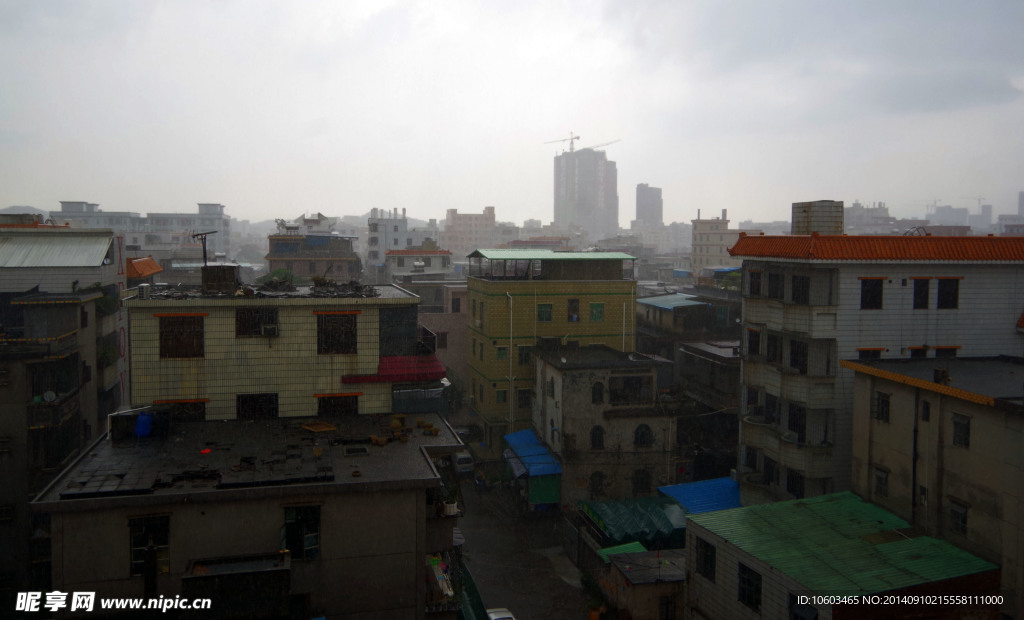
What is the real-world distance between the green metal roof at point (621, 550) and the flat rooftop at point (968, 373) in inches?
360

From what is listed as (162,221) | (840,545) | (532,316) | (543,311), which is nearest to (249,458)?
(840,545)

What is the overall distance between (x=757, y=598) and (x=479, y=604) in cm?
831

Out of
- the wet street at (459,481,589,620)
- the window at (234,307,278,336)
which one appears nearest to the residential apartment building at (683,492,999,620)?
the wet street at (459,481,589,620)

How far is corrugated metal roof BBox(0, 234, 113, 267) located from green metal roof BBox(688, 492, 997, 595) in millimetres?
25662

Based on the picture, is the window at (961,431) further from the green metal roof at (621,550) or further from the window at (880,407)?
the green metal roof at (621,550)

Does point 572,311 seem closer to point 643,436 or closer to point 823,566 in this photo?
point 643,436

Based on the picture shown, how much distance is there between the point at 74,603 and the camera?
47.0 ft

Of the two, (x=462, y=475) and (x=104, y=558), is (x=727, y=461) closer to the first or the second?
(x=462, y=475)

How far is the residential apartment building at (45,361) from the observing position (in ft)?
76.8

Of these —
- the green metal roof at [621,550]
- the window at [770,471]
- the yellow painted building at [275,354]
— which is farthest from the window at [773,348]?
the yellow painted building at [275,354]

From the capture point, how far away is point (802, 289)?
82.2ft

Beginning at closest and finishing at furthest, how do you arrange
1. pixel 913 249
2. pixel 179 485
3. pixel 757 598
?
pixel 179 485 < pixel 757 598 < pixel 913 249

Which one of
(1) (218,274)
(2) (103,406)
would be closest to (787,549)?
(1) (218,274)

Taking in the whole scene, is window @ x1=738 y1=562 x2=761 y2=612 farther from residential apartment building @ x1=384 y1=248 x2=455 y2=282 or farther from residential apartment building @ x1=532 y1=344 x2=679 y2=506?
residential apartment building @ x1=384 y1=248 x2=455 y2=282
